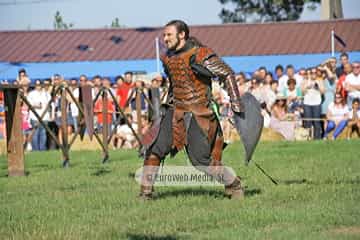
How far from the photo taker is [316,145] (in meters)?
16.8

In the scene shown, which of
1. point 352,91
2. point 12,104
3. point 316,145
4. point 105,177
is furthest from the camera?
point 352,91

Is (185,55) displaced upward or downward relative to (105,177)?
upward

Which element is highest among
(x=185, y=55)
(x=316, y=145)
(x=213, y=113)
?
(x=185, y=55)

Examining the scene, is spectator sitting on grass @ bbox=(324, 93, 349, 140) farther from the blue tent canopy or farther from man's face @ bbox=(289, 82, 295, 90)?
the blue tent canopy

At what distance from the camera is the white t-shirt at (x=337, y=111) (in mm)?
19844

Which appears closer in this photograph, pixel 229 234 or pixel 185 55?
pixel 229 234

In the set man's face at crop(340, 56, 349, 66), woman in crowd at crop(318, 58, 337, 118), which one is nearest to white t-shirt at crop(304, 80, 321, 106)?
woman in crowd at crop(318, 58, 337, 118)

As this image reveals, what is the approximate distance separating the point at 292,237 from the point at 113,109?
1360 cm

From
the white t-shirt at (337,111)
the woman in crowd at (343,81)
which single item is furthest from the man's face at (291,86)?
the woman in crowd at (343,81)

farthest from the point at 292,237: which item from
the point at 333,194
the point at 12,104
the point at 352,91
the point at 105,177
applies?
the point at 352,91

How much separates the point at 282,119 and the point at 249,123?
1112 centimetres

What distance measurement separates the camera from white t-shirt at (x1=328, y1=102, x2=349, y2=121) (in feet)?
65.1

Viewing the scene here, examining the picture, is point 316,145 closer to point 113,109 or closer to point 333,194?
point 113,109

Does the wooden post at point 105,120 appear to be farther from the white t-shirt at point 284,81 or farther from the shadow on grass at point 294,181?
the shadow on grass at point 294,181
